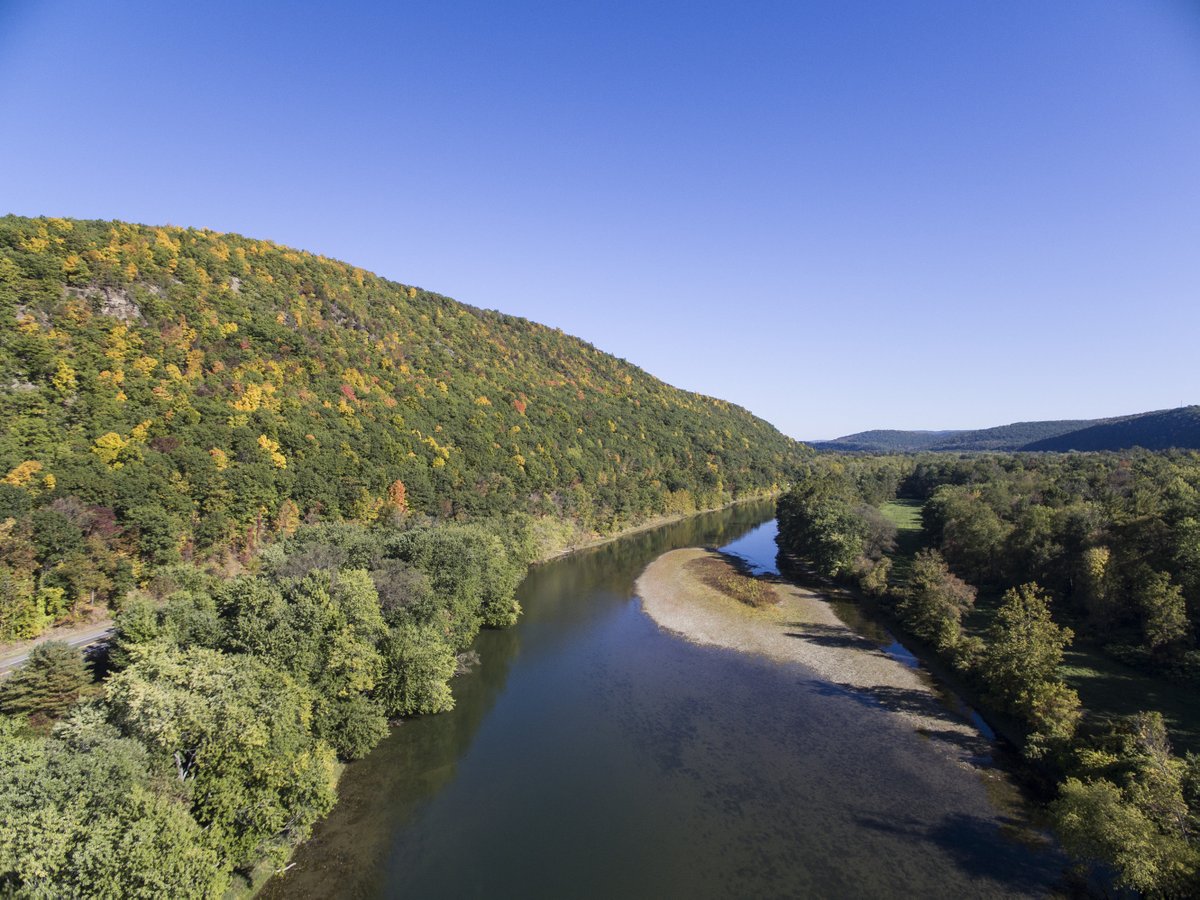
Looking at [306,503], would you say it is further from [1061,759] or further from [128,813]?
[1061,759]

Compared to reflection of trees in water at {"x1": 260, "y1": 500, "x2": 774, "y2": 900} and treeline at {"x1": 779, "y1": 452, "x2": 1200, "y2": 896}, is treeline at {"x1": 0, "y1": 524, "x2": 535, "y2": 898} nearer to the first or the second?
reflection of trees in water at {"x1": 260, "y1": 500, "x2": 774, "y2": 900}

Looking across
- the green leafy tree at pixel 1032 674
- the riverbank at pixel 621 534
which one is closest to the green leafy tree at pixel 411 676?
the green leafy tree at pixel 1032 674

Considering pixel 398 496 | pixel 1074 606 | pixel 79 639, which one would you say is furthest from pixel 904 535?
pixel 79 639

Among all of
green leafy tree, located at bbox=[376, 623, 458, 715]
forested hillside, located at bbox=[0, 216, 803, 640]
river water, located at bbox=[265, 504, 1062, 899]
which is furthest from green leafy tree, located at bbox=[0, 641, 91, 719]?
forested hillside, located at bbox=[0, 216, 803, 640]

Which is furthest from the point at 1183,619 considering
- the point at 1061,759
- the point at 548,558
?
the point at 548,558

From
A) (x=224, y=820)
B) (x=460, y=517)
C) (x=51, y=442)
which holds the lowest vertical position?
(x=224, y=820)

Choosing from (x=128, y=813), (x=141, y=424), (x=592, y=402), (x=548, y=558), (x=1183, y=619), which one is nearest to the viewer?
(x=128, y=813)
